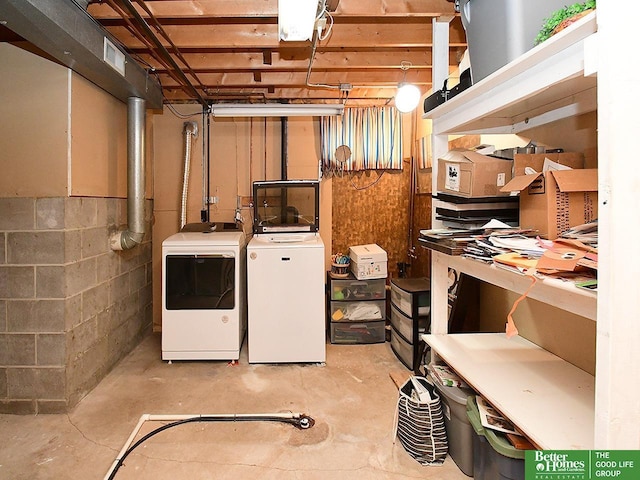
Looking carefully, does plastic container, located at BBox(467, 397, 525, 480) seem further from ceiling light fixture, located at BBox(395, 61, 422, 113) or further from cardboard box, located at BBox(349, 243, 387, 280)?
ceiling light fixture, located at BBox(395, 61, 422, 113)

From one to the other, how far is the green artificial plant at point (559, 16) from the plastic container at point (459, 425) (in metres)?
1.43

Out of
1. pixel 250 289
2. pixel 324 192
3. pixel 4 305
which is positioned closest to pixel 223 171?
pixel 324 192

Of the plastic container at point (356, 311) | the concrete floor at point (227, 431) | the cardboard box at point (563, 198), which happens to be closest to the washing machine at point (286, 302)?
the concrete floor at point (227, 431)

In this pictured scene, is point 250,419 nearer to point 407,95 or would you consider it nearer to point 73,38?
point 73,38

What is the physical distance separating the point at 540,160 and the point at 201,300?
256 centimetres

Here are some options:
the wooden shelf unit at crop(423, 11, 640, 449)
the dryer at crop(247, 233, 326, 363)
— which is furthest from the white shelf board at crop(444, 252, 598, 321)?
the dryer at crop(247, 233, 326, 363)

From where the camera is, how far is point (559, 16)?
1.10 meters

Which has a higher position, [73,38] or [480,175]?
[73,38]

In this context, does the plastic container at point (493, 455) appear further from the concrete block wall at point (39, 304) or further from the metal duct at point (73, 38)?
the metal duct at point (73, 38)

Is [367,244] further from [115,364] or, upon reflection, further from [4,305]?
[4,305]

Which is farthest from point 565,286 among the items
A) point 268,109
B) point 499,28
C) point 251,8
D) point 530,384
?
point 268,109

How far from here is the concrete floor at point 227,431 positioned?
1.86m

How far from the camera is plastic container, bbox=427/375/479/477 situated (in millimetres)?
1753

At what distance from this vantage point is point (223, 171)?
403 centimetres
